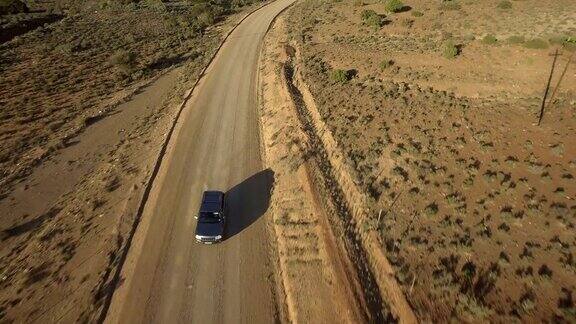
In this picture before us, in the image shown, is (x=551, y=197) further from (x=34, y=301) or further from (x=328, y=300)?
(x=34, y=301)

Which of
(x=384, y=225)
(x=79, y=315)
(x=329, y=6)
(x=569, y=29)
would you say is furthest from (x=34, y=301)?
(x=329, y=6)

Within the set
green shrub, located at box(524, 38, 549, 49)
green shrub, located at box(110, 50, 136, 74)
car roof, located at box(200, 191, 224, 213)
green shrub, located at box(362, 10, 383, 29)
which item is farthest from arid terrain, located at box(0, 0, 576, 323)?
car roof, located at box(200, 191, 224, 213)

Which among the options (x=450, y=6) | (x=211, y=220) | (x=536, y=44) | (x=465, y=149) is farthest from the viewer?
(x=450, y=6)

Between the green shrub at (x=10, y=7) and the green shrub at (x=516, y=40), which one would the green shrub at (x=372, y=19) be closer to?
the green shrub at (x=516, y=40)

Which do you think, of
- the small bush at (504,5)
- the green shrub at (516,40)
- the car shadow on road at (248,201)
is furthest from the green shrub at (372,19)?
the car shadow on road at (248,201)

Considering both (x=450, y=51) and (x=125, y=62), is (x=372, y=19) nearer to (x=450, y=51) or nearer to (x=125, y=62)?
(x=450, y=51)

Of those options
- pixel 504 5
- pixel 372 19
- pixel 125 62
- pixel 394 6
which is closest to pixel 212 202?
pixel 125 62

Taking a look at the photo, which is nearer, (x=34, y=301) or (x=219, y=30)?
(x=34, y=301)
